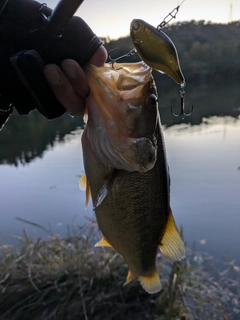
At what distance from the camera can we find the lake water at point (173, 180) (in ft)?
18.4

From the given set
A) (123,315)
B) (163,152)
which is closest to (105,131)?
(163,152)

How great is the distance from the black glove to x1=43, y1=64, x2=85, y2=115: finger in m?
0.02

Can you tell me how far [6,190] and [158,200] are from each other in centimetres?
669

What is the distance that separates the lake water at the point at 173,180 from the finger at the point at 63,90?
3.20 metres

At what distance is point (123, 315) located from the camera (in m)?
2.97

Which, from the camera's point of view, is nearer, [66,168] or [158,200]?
[158,200]

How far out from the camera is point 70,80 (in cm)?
142

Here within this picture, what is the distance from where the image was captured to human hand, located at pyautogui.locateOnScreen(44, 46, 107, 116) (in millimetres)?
1405

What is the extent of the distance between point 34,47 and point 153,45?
50 centimetres

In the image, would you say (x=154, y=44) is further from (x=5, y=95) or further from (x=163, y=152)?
(x=5, y=95)

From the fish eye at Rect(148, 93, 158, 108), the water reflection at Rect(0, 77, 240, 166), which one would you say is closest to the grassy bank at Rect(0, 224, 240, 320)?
the fish eye at Rect(148, 93, 158, 108)

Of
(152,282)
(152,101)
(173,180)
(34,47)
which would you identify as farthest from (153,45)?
(173,180)

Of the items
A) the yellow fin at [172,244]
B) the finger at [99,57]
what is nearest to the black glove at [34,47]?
the finger at [99,57]

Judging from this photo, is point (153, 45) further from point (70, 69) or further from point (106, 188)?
point (106, 188)
